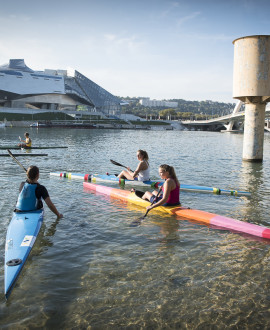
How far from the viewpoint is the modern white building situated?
117m

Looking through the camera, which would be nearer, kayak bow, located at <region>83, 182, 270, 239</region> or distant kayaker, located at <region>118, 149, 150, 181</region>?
kayak bow, located at <region>83, 182, 270, 239</region>

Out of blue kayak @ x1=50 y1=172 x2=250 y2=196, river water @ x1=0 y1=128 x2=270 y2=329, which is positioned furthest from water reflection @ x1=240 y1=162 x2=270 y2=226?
blue kayak @ x1=50 y1=172 x2=250 y2=196

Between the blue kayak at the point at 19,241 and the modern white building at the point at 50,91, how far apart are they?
381 feet

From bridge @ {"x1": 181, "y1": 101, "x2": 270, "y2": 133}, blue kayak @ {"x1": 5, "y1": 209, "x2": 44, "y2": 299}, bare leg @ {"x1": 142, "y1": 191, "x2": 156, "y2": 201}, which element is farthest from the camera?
bridge @ {"x1": 181, "y1": 101, "x2": 270, "y2": 133}

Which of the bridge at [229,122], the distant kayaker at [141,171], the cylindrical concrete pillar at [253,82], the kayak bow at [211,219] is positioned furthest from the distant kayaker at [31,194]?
the bridge at [229,122]

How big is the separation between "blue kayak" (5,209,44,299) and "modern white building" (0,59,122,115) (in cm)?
11610

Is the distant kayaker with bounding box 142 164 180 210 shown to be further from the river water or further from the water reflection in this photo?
the water reflection

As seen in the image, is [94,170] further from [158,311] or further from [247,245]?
[158,311]

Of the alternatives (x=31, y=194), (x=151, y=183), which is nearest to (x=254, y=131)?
(x=151, y=183)

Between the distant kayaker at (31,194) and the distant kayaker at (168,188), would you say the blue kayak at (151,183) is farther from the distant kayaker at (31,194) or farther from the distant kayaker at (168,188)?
the distant kayaker at (31,194)

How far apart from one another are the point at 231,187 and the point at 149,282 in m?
9.64

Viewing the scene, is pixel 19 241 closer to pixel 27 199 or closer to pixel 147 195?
pixel 27 199

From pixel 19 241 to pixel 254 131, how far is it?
19523 millimetres

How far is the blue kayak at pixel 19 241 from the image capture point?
532 centimetres
